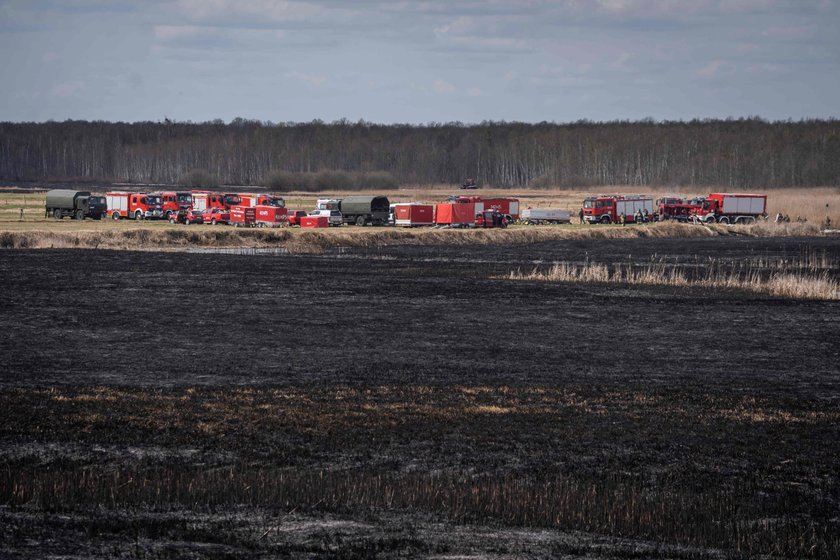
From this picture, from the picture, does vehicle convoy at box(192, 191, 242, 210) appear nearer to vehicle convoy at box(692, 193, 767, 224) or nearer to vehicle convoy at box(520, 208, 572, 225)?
vehicle convoy at box(520, 208, 572, 225)

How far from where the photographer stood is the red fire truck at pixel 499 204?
107 metres

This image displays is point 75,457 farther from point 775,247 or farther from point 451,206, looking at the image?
point 451,206

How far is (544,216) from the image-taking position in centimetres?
11525

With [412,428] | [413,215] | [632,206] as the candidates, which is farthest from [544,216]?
[412,428]

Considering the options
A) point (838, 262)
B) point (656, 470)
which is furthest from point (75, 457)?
point (838, 262)

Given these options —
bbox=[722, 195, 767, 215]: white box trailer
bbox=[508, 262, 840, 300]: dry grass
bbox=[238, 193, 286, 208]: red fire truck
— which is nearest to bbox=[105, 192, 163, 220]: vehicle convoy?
bbox=[238, 193, 286, 208]: red fire truck

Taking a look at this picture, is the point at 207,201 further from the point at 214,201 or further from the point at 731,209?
the point at 731,209

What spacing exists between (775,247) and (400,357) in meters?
64.7

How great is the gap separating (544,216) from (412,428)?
311 ft

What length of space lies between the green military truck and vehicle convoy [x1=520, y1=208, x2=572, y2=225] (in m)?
14.8

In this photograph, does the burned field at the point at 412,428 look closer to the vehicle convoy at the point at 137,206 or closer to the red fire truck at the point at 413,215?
the red fire truck at the point at 413,215

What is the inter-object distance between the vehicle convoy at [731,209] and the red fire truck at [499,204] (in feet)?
67.7

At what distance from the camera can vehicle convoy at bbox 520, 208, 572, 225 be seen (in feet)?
375

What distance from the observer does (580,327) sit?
125ft
